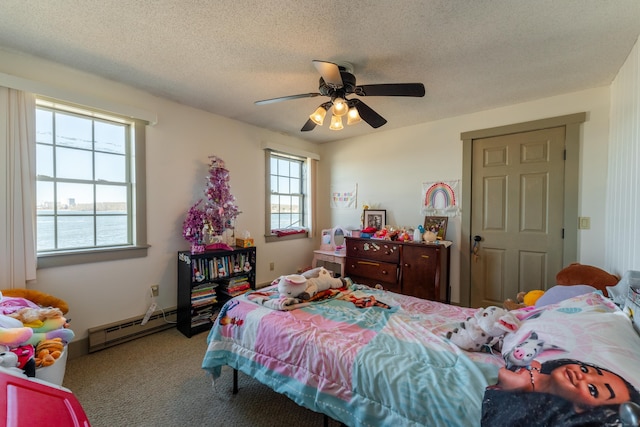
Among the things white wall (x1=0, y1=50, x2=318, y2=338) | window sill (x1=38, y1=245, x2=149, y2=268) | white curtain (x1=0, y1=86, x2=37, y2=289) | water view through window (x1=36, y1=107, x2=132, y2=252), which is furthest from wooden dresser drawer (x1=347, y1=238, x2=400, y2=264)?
white curtain (x1=0, y1=86, x2=37, y2=289)

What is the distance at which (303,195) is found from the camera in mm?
4465

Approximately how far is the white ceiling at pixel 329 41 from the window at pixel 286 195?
150cm

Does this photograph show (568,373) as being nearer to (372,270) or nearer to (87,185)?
(372,270)

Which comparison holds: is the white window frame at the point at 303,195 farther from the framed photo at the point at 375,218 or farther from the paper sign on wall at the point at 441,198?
the paper sign on wall at the point at 441,198

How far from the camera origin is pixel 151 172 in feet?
8.93

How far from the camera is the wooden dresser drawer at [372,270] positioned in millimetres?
3260

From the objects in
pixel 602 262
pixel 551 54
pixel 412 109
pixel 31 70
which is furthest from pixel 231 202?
pixel 602 262

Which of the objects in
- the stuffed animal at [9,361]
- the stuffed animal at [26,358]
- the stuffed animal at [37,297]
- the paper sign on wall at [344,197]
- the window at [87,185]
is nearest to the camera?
the stuffed animal at [9,361]

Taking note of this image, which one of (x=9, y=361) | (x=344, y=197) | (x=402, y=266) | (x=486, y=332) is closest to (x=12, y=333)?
(x=9, y=361)

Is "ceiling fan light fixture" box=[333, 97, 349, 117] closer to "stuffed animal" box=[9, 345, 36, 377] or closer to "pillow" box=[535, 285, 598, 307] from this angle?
"pillow" box=[535, 285, 598, 307]

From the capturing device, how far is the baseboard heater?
233 centimetres

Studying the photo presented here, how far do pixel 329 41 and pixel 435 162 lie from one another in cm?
222

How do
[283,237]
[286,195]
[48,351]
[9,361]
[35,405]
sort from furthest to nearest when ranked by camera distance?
1. [286,195]
2. [283,237]
3. [48,351]
4. [9,361]
5. [35,405]

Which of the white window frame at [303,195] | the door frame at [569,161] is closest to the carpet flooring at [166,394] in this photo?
the white window frame at [303,195]
